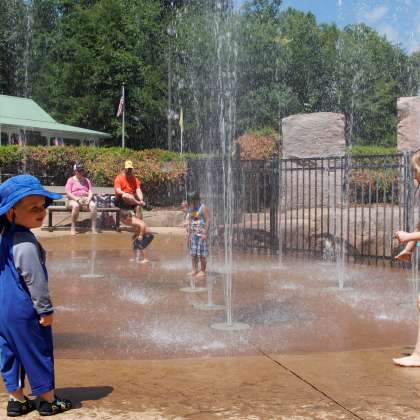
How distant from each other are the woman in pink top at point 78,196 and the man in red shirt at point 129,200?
3327 mm

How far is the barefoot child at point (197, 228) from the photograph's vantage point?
7.87 metres

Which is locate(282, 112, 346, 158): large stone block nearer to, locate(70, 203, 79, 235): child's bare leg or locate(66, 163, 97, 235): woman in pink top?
locate(66, 163, 97, 235): woman in pink top

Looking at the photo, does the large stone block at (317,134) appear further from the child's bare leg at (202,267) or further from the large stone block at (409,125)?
the child's bare leg at (202,267)

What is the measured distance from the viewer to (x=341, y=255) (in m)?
9.75

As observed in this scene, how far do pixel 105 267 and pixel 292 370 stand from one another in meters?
5.33

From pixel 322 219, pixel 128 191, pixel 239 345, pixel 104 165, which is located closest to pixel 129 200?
pixel 128 191

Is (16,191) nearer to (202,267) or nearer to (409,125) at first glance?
(202,267)

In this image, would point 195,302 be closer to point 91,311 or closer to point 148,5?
point 91,311

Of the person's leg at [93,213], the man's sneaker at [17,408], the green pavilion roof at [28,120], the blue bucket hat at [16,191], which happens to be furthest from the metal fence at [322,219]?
the green pavilion roof at [28,120]

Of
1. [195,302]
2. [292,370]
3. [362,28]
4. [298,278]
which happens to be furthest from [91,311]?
[362,28]

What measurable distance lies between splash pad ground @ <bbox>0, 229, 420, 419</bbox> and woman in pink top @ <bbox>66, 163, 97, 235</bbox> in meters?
4.23

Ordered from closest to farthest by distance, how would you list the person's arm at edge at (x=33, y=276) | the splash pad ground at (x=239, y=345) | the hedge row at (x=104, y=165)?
the person's arm at edge at (x=33, y=276) → the splash pad ground at (x=239, y=345) → the hedge row at (x=104, y=165)

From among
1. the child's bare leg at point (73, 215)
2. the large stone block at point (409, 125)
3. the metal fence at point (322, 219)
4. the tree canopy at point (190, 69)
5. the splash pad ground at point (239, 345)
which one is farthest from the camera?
the tree canopy at point (190, 69)

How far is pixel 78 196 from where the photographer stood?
13227mm
